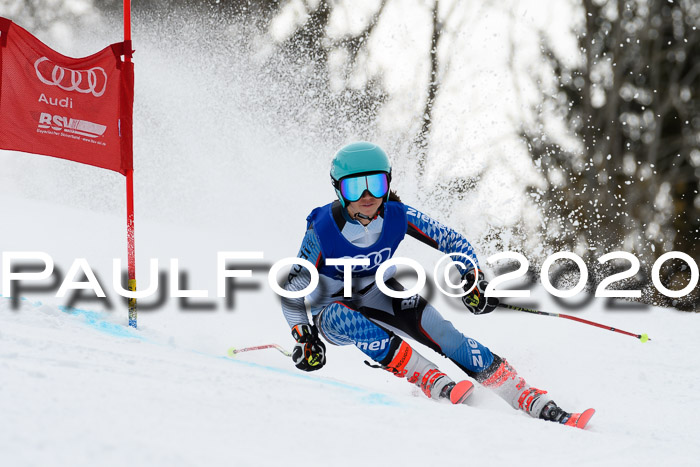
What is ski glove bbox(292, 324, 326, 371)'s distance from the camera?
9.98ft

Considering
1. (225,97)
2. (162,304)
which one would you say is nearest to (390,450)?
(162,304)

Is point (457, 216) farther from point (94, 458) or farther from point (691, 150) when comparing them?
point (94, 458)

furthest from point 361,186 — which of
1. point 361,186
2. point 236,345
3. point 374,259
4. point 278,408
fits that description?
point 236,345

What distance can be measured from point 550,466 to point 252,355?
291 cm

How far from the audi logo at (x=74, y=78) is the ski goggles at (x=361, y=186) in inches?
84.9

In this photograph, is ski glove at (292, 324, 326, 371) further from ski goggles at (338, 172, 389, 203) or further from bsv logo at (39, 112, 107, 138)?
bsv logo at (39, 112, 107, 138)

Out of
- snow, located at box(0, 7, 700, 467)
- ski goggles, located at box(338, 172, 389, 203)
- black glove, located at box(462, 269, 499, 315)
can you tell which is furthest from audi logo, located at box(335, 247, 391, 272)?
snow, located at box(0, 7, 700, 467)

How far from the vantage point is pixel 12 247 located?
22.8 ft

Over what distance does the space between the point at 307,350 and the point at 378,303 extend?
542mm

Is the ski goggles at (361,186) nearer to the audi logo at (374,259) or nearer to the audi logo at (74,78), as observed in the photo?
the audi logo at (374,259)

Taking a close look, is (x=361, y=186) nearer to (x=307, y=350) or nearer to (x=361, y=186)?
(x=361, y=186)

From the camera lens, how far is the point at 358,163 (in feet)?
10.2

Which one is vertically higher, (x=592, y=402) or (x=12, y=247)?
(x=12, y=247)

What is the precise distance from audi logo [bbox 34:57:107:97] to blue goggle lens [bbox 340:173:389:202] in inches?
85.1
